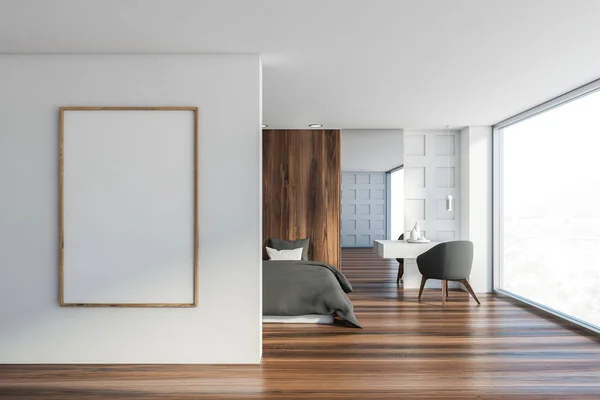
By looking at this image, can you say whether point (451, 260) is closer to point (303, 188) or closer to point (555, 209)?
point (555, 209)

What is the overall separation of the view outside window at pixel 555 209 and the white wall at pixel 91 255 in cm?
330

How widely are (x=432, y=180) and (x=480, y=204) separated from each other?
78 cm

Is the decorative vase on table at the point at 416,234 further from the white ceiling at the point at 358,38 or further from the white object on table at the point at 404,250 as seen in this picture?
the white ceiling at the point at 358,38

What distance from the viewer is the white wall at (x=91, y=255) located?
363 centimetres

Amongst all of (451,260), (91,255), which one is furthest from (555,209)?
(91,255)

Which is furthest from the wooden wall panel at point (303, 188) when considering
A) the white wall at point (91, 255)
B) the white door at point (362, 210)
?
the white door at point (362, 210)

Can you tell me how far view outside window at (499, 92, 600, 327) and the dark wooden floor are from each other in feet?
1.71

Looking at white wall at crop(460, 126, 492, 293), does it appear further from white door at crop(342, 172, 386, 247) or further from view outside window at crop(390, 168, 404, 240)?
white door at crop(342, 172, 386, 247)

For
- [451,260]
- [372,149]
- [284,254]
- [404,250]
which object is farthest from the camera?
[372,149]

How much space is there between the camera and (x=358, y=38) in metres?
3.28

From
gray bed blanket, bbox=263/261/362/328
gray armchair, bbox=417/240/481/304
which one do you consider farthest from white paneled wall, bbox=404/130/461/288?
gray bed blanket, bbox=263/261/362/328

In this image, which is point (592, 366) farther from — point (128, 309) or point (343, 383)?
point (128, 309)

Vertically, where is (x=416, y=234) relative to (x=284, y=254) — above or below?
above

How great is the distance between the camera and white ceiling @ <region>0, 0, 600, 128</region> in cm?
278
